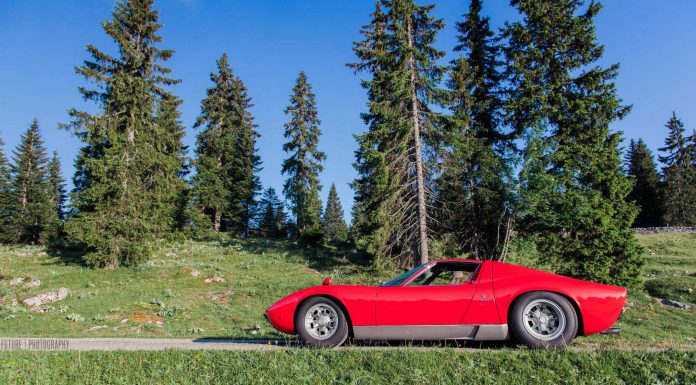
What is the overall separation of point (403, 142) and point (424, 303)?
15.8 metres

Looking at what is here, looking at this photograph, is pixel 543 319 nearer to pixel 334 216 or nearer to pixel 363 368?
pixel 363 368

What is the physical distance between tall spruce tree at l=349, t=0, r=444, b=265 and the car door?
1450 centimetres

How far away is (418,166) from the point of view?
2072 cm

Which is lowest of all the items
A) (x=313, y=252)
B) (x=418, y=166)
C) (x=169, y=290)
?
(x=169, y=290)

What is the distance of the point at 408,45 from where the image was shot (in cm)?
2164

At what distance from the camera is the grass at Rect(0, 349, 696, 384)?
14.8 feet

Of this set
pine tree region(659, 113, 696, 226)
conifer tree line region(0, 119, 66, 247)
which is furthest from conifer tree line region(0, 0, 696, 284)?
pine tree region(659, 113, 696, 226)

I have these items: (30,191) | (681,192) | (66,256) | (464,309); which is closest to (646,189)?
(681,192)

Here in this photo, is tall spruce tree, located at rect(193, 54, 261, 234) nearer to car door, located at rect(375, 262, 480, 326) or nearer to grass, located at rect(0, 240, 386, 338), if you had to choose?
grass, located at rect(0, 240, 386, 338)

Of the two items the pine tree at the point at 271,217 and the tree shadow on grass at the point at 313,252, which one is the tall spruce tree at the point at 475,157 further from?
the pine tree at the point at 271,217

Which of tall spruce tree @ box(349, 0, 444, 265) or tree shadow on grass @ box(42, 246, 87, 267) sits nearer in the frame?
tall spruce tree @ box(349, 0, 444, 265)

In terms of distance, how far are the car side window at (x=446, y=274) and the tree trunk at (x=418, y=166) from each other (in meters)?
13.6

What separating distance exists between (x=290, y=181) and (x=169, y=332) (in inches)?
1274

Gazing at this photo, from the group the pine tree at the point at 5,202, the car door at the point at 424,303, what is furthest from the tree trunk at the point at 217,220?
the car door at the point at 424,303
